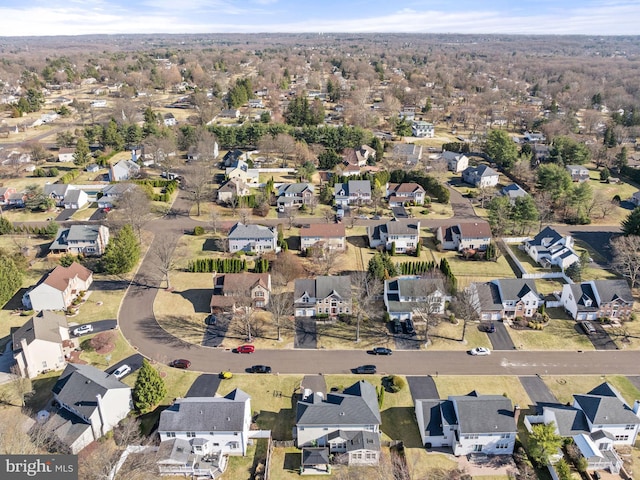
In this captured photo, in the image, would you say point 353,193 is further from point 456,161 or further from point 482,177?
point 456,161

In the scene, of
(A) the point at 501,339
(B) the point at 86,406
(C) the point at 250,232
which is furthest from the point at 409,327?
(B) the point at 86,406

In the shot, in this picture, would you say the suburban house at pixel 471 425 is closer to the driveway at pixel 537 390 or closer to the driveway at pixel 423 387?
the driveway at pixel 423 387

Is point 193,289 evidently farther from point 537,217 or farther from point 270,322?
point 537,217

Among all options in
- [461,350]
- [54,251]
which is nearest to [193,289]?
[54,251]

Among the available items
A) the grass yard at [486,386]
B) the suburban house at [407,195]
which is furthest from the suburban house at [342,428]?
the suburban house at [407,195]

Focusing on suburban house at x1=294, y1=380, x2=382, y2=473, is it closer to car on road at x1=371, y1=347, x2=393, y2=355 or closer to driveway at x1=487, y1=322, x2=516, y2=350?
car on road at x1=371, y1=347, x2=393, y2=355
